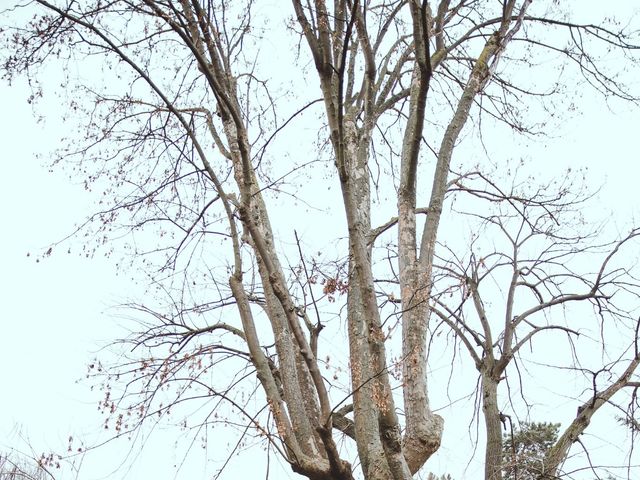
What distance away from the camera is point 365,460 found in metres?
3.79

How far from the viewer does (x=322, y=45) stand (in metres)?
4.00

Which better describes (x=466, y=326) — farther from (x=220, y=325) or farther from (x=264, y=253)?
(x=264, y=253)

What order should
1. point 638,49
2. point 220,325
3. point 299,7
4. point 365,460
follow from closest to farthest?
1. point 365,460
2. point 299,7
3. point 638,49
4. point 220,325

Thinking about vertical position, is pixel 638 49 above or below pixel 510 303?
above

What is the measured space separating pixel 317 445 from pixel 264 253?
129cm

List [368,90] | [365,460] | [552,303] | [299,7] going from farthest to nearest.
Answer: [552,303] < [368,90] < [299,7] < [365,460]

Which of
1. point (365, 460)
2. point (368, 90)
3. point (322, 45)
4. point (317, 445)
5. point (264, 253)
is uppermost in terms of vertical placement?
point (368, 90)

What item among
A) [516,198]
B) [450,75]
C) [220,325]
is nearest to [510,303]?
[516,198]

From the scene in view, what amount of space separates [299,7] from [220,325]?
3191 millimetres

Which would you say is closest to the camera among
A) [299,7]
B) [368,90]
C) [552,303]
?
[299,7]

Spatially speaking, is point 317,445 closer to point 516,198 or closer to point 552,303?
point 516,198

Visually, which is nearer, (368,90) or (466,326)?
(368,90)

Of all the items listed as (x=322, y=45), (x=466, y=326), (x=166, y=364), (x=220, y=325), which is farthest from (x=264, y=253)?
(x=466, y=326)

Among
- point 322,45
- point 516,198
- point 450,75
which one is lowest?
point 322,45
